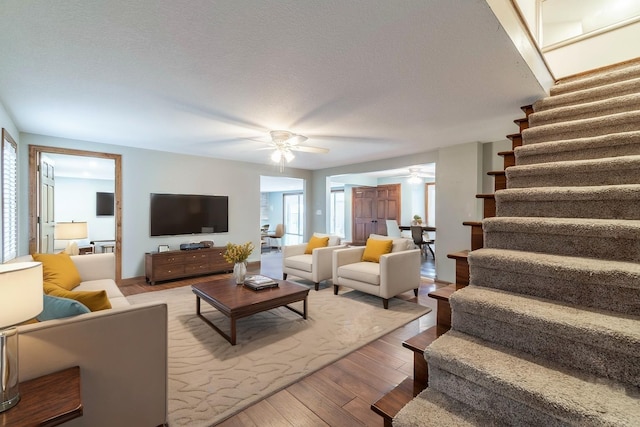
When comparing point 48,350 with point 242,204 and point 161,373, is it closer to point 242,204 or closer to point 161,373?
point 161,373

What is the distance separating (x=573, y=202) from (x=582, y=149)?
0.64 m

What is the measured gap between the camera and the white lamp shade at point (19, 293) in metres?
1.05

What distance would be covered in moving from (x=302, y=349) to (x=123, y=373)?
139 cm

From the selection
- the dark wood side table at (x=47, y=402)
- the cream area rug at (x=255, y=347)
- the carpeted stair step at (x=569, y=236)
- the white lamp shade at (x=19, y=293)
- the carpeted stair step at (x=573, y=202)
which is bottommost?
the cream area rug at (x=255, y=347)

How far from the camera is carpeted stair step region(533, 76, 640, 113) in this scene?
237cm

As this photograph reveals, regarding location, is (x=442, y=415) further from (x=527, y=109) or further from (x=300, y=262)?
(x=300, y=262)

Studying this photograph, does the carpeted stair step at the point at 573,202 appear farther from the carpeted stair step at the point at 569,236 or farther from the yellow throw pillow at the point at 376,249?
the yellow throw pillow at the point at 376,249

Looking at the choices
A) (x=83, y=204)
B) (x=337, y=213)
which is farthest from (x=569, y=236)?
(x=83, y=204)

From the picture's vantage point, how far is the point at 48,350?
1266 mm

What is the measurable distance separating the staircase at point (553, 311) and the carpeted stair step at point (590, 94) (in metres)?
0.61

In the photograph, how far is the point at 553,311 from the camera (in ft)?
4.03

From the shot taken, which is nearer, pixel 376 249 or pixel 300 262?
pixel 376 249

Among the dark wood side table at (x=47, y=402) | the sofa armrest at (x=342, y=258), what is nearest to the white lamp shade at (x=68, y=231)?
the dark wood side table at (x=47, y=402)

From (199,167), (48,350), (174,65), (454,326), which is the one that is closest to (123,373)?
(48,350)
